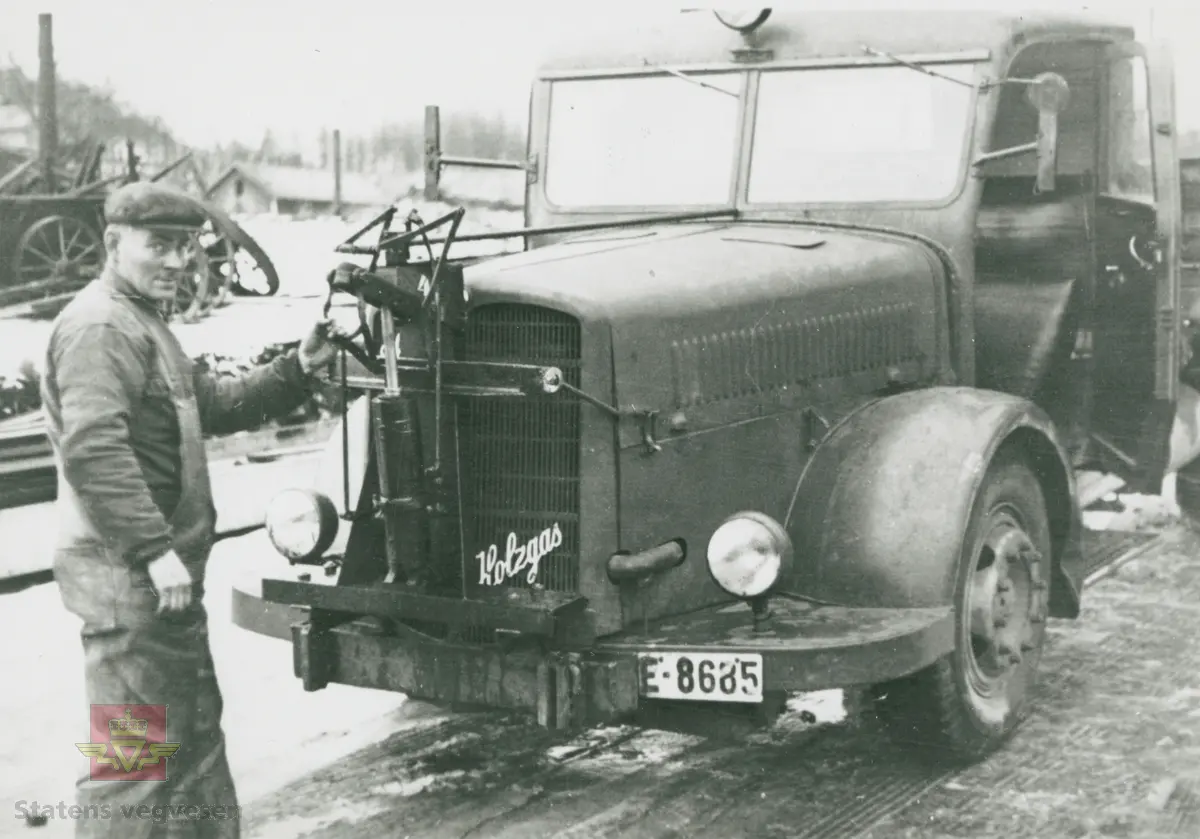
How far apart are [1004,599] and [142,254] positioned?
10.0 feet

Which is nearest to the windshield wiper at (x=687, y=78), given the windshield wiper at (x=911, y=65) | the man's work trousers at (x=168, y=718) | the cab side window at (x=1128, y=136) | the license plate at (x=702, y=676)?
the windshield wiper at (x=911, y=65)

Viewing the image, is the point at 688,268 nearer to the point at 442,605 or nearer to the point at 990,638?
the point at 442,605

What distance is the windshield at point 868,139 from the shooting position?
18.6ft

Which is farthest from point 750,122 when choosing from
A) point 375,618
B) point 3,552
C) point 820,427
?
point 3,552

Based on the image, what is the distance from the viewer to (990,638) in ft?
16.6

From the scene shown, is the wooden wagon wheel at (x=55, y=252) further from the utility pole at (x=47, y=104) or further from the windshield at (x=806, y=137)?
the windshield at (x=806, y=137)

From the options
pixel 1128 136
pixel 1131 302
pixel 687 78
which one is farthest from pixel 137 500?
pixel 1128 136

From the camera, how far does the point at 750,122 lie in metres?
5.81

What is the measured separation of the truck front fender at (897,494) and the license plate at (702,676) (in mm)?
587

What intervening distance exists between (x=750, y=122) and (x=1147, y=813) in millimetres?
2869

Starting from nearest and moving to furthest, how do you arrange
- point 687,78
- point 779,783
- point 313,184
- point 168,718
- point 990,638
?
point 168,718 < point 779,783 < point 990,638 < point 687,78 < point 313,184

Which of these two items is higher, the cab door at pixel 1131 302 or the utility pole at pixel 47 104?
the utility pole at pixel 47 104

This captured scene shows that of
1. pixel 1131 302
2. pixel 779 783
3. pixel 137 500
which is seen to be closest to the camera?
pixel 137 500

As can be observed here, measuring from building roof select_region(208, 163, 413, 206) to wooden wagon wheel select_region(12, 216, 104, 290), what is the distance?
0.67 meters
